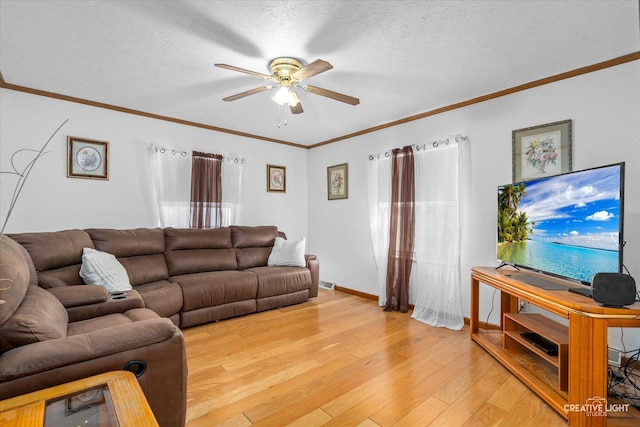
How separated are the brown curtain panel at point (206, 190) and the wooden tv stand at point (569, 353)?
11.2ft

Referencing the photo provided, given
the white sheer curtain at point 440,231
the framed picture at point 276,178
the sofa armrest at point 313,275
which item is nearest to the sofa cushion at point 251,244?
the sofa armrest at point 313,275

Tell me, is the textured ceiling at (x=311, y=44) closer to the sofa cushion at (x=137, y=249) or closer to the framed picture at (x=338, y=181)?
the sofa cushion at (x=137, y=249)

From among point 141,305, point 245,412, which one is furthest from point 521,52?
point 141,305

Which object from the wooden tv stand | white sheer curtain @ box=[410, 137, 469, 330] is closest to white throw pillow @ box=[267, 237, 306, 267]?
white sheer curtain @ box=[410, 137, 469, 330]

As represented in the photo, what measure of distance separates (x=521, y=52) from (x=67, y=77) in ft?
12.5

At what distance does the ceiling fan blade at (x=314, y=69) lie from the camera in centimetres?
200

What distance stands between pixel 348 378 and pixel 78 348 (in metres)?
1.66

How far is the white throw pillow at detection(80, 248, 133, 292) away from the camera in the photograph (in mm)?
2609

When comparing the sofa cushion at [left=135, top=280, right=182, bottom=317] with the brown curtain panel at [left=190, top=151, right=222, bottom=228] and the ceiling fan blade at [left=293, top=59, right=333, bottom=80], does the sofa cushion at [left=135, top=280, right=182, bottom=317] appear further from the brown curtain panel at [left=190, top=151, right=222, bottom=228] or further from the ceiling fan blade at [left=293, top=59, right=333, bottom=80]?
the ceiling fan blade at [left=293, top=59, right=333, bottom=80]

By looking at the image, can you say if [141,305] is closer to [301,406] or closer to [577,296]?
[301,406]

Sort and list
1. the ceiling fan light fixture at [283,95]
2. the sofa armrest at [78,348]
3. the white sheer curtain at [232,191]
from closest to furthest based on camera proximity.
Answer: the sofa armrest at [78,348]
the ceiling fan light fixture at [283,95]
the white sheer curtain at [232,191]

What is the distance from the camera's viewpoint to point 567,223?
2068mm

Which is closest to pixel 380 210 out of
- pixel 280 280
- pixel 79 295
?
pixel 280 280

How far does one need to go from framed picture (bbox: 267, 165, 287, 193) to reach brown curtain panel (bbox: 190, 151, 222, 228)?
86 cm
